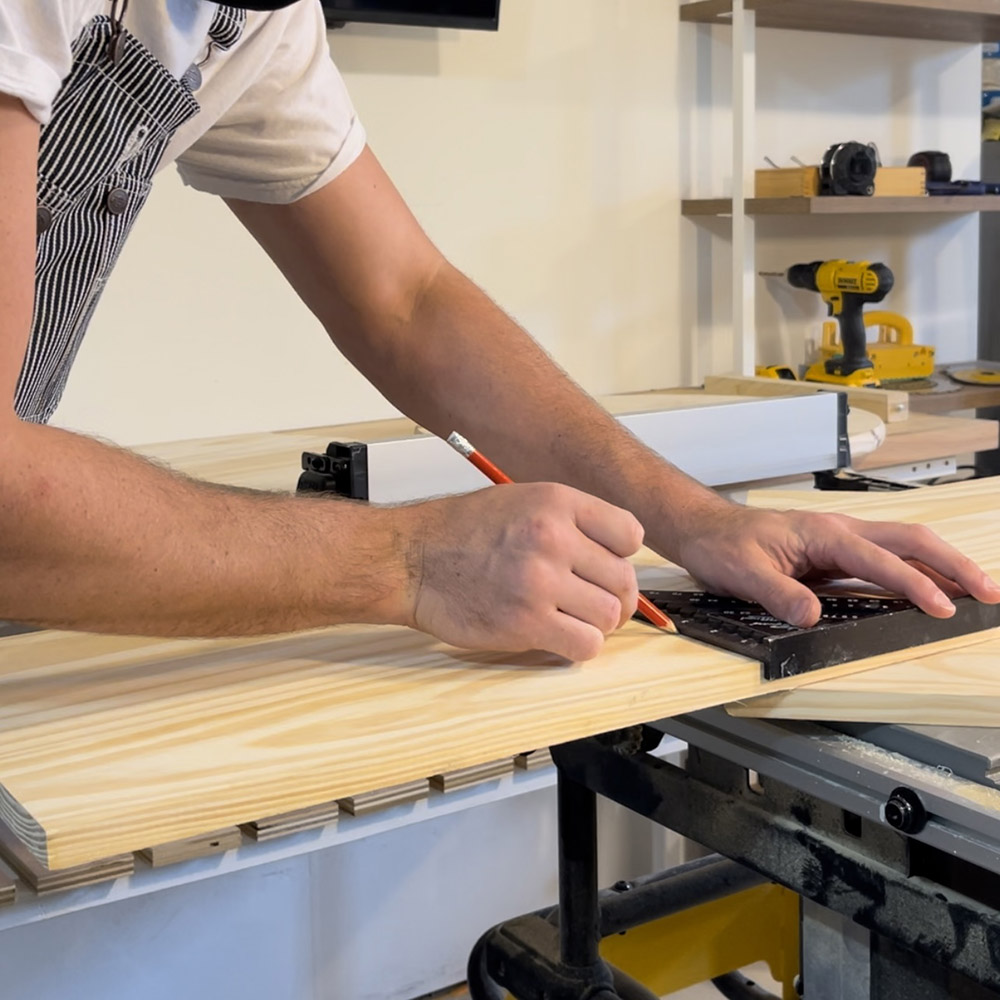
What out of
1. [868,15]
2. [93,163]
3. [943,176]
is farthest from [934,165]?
[93,163]

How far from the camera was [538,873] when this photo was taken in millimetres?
2211

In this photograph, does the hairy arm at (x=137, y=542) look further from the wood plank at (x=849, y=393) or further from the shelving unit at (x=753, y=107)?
the shelving unit at (x=753, y=107)

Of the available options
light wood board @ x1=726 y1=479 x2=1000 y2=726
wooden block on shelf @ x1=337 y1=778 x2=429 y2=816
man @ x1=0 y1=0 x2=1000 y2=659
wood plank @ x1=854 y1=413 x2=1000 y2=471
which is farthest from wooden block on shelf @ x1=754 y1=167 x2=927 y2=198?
light wood board @ x1=726 y1=479 x2=1000 y2=726

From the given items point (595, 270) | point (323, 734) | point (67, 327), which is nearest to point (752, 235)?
point (595, 270)

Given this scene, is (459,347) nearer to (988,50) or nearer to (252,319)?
(252,319)

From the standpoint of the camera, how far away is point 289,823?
1671 mm

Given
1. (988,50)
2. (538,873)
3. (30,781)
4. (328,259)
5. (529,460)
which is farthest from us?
(988,50)

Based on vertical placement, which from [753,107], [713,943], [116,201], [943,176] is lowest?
[713,943]

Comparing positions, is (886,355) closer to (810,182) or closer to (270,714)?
(810,182)

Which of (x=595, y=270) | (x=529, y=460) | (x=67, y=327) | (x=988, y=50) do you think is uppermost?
(x=988, y=50)

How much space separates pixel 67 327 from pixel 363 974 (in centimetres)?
132

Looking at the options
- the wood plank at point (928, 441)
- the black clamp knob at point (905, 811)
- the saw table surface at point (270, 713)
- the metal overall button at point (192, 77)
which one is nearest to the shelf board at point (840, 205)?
the wood plank at point (928, 441)

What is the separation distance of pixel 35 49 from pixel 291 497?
0.28 m

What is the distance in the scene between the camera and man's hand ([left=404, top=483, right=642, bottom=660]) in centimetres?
74
